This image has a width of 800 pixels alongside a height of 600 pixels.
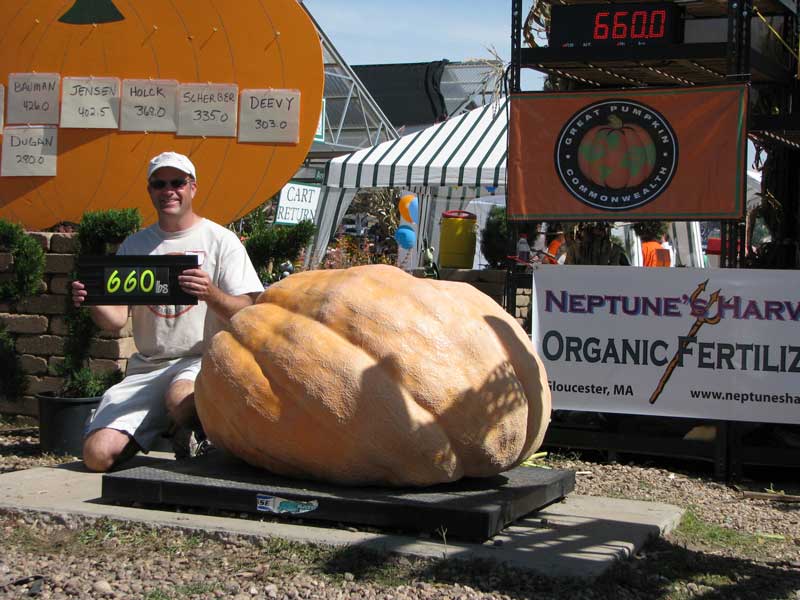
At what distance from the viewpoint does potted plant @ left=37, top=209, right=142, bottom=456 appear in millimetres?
6676

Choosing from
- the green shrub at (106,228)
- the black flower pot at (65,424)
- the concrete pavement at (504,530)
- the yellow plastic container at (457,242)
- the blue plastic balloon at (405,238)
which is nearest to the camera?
the concrete pavement at (504,530)

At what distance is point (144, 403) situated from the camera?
576 cm

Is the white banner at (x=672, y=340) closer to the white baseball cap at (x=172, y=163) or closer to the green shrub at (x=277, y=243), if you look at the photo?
the green shrub at (x=277, y=243)

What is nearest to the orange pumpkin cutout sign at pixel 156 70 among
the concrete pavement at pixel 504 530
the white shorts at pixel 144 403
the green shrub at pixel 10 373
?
the green shrub at pixel 10 373

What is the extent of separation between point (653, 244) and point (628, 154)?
6.62 metres

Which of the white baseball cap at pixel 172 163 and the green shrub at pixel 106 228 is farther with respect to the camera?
the green shrub at pixel 106 228

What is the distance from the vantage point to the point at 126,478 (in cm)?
482

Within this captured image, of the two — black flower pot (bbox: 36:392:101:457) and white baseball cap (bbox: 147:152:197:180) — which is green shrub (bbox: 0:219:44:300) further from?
white baseball cap (bbox: 147:152:197:180)

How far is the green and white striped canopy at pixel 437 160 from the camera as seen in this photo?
1491cm

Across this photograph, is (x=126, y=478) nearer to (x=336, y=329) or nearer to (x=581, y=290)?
(x=336, y=329)

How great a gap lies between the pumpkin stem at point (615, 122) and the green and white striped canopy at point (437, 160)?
6.88m

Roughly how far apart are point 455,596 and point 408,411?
0.93 metres

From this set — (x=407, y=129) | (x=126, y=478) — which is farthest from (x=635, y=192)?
(x=407, y=129)

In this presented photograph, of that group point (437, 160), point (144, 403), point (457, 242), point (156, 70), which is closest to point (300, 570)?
point (144, 403)
